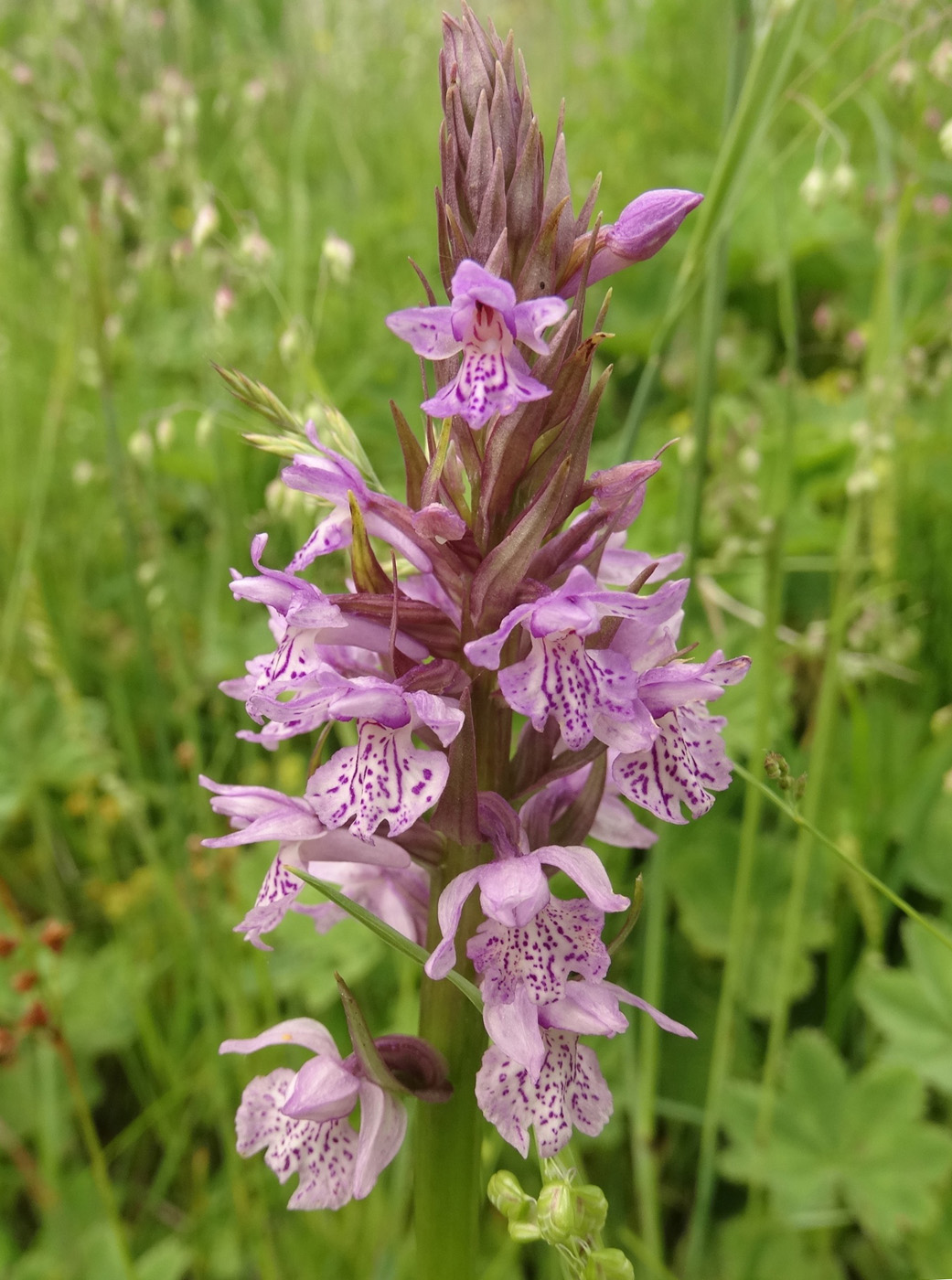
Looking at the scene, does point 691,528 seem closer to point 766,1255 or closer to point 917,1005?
point 917,1005

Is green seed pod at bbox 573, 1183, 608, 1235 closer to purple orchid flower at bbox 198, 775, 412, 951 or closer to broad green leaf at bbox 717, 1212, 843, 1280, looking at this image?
purple orchid flower at bbox 198, 775, 412, 951

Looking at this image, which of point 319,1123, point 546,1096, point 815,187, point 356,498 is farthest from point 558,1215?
point 815,187

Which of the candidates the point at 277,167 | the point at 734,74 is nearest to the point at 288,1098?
the point at 734,74

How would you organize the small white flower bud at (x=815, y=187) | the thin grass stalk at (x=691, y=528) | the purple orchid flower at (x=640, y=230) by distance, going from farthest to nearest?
1. the small white flower bud at (x=815, y=187)
2. the thin grass stalk at (x=691, y=528)
3. the purple orchid flower at (x=640, y=230)

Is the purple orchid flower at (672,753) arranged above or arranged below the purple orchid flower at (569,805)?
above

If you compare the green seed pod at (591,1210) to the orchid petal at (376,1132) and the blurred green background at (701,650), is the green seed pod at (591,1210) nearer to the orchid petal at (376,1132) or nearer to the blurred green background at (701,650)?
the orchid petal at (376,1132)

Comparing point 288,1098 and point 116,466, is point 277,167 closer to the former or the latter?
point 116,466

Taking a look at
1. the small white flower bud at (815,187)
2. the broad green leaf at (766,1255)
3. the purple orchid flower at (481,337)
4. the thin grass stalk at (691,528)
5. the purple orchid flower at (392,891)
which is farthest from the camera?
the small white flower bud at (815,187)

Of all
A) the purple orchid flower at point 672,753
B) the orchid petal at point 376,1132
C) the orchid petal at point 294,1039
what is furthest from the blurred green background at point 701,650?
the orchid petal at point 376,1132
